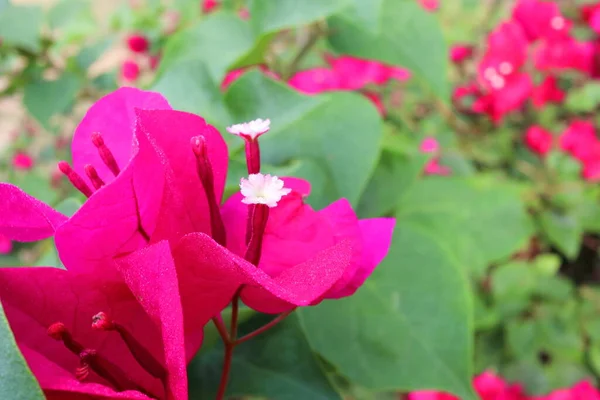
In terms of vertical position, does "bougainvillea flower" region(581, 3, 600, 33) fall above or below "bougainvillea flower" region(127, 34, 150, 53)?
below

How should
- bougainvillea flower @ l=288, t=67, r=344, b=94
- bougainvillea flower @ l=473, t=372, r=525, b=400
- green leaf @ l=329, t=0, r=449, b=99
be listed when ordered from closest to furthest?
green leaf @ l=329, t=0, r=449, b=99 → bougainvillea flower @ l=288, t=67, r=344, b=94 → bougainvillea flower @ l=473, t=372, r=525, b=400

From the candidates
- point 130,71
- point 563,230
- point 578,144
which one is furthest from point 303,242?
point 130,71

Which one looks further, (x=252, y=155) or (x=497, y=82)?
(x=497, y=82)

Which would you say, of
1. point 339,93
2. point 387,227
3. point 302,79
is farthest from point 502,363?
point 387,227

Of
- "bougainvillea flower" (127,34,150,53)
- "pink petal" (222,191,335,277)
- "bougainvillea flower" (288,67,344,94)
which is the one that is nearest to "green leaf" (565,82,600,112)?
"bougainvillea flower" (288,67,344,94)

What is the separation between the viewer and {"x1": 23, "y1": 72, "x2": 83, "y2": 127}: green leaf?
1.96ft

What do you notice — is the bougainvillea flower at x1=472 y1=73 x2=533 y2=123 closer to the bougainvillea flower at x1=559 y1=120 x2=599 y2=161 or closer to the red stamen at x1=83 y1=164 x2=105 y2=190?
the bougainvillea flower at x1=559 y1=120 x2=599 y2=161

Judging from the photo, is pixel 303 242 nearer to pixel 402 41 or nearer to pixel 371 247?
pixel 371 247

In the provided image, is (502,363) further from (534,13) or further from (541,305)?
(534,13)

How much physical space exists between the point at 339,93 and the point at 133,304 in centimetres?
24

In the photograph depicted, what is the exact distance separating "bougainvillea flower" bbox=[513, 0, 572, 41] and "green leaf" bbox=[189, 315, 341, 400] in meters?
0.98

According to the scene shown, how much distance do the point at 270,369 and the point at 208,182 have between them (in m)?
0.11

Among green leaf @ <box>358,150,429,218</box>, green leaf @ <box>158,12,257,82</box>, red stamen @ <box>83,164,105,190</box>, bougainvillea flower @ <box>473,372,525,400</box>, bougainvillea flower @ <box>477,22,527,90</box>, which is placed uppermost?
red stamen @ <box>83,164,105,190</box>

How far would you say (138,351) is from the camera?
0.21 m
